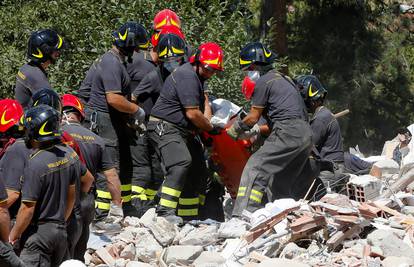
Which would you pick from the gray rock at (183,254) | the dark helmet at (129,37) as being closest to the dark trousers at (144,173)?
the dark helmet at (129,37)

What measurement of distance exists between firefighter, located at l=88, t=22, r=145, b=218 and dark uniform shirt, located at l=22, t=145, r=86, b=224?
246 centimetres

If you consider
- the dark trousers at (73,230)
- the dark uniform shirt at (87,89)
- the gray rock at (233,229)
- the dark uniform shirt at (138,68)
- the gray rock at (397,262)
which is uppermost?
the dark uniform shirt at (138,68)

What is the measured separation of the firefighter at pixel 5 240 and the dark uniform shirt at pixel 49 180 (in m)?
0.29

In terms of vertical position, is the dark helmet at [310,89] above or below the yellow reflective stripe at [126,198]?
above

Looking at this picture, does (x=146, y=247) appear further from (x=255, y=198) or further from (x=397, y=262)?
(x=397, y=262)

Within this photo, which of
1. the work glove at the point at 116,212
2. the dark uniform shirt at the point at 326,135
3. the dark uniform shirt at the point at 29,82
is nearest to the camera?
the work glove at the point at 116,212

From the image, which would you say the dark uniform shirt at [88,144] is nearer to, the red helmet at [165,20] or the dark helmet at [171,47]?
the dark helmet at [171,47]

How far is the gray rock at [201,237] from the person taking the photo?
8.56 m

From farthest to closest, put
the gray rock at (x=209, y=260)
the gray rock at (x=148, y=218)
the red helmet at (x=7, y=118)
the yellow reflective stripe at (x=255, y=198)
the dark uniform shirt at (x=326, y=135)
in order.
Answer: the dark uniform shirt at (x=326, y=135) < the yellow reflective stripe at (x=255, y=198) < the gray rock at (x=148, y=218) < the gray rock at (x=209, y=260) < the red helmet at (x=7, y=118)

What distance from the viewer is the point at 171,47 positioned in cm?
948

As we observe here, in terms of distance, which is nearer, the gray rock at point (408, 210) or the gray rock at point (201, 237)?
the gray rock at point (201, 237)

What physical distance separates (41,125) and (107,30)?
5532 millimetres

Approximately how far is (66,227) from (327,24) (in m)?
10.2

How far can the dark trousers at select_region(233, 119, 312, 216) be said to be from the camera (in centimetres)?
922
